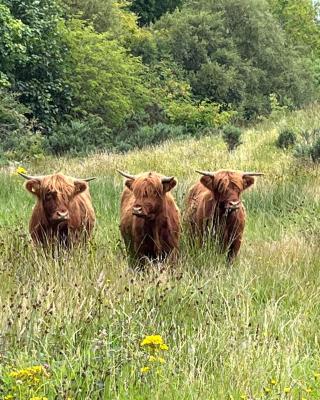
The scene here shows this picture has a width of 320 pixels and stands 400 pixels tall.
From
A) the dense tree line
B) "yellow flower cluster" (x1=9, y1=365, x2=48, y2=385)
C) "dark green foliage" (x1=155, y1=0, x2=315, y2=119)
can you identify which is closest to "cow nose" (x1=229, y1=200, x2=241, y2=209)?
"yellow flower cluster" (x1=9, y1=365, x2=48, y2=385)

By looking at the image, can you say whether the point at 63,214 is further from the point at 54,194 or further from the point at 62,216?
the point at 54,194

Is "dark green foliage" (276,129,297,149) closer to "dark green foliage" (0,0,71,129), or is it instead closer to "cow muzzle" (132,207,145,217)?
"dark green foliage" (0,0,71,129)

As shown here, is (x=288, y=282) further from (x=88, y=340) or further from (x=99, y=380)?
(x=99, y=380)

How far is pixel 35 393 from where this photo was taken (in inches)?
128

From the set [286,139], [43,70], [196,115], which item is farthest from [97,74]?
[286,139]

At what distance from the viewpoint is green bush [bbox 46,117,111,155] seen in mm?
21845

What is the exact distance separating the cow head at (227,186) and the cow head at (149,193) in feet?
1.54

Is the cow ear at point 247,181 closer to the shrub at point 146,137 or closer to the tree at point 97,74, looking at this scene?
the shrub at point 146,137

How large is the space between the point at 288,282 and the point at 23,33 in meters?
14.4

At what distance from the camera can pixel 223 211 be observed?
21.6ft

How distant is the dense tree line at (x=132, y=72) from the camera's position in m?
20.5

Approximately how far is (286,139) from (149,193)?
10.3 m

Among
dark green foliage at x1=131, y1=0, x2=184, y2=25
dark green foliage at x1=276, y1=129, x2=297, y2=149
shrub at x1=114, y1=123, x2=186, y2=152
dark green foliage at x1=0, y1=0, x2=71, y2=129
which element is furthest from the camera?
dark green foliage at x1=131, y1=0, x2=184, y2=25

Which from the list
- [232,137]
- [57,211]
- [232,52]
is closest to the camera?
[57,211]
